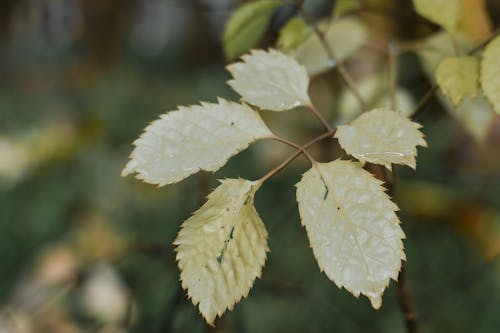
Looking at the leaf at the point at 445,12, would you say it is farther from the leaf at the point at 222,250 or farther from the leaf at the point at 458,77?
the leaf at the point at 222,250

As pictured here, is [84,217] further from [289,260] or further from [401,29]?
A: [401,29]

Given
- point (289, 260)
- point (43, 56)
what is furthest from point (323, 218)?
point (43, 56)

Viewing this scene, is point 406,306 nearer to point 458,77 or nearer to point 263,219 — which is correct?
point 458,77

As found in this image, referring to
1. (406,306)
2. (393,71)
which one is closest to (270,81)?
(393,71)

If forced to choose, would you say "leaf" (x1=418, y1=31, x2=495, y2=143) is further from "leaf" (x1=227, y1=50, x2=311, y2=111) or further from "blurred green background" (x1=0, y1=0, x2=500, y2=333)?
"leaf" (x1=227, y1=50, x2=311, y2=111)

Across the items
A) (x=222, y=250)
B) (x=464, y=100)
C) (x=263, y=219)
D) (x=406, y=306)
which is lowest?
(x=263, y=219)

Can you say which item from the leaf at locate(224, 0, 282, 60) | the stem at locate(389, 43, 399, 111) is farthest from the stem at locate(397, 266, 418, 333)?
the leaf at locate(224, 0, 282, 60)
